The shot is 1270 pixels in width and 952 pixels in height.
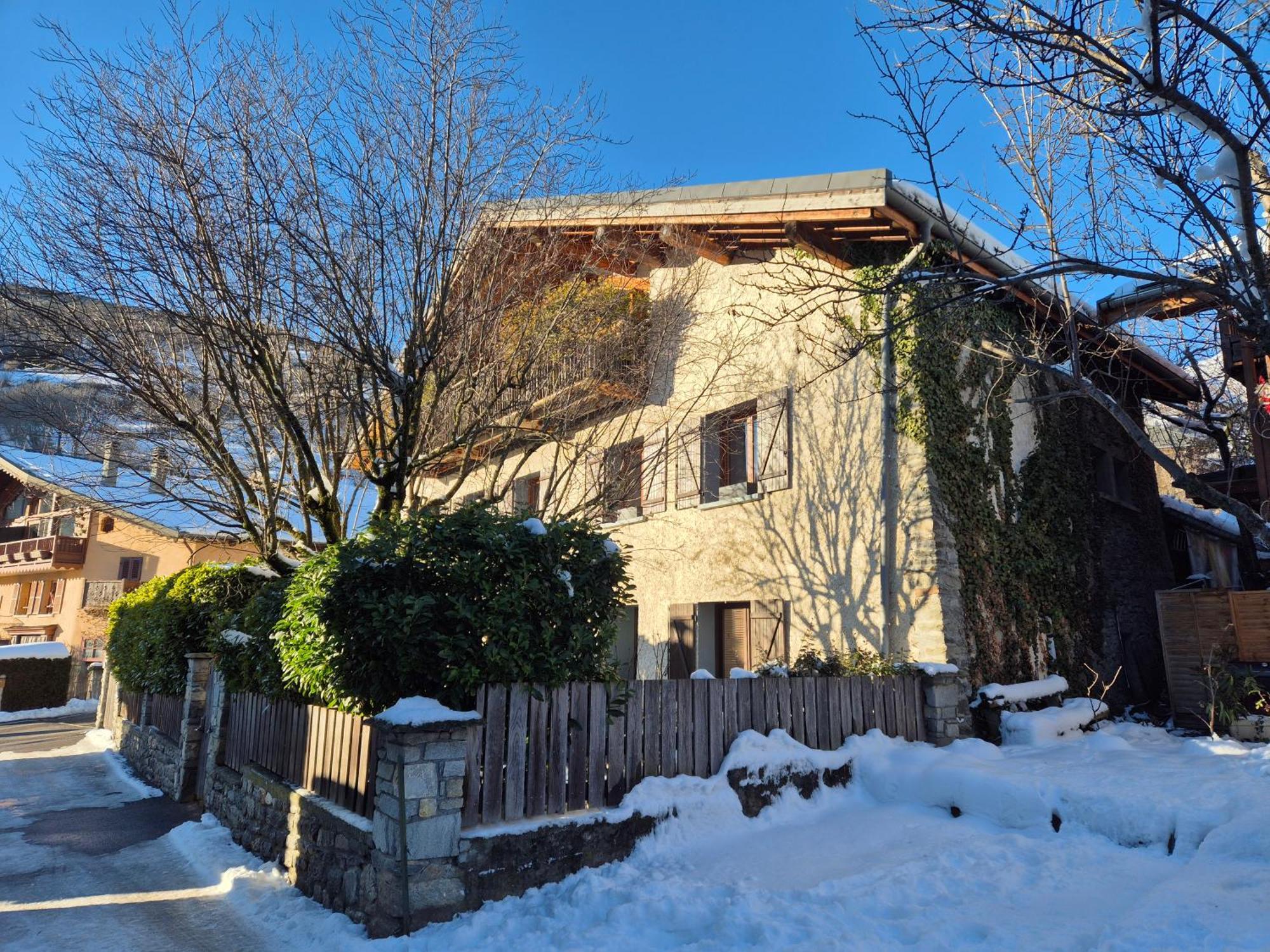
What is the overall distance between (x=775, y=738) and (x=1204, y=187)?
4736mm

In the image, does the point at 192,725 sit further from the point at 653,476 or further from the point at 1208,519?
the point at 1208,519

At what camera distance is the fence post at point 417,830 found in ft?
15.0

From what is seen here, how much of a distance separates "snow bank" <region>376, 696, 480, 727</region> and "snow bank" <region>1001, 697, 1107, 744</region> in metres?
5.97

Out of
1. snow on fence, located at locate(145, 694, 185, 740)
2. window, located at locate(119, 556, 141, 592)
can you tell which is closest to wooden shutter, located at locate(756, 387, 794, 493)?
snow on fence, located at locate(145, 694, 185, 740)

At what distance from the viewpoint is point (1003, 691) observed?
8.46 m

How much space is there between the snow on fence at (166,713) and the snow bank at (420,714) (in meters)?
6.20

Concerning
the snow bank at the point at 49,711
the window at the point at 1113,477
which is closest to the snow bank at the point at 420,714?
the window at the point at 1113,477

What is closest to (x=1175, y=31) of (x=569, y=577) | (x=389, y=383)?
(x=569, y=577)

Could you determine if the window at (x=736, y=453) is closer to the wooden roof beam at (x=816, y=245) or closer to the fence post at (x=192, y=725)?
the wooden roof beam at (x=816, y=245)

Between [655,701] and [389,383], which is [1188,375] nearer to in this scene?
[655,701]

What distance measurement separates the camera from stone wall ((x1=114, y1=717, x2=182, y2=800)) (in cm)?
949

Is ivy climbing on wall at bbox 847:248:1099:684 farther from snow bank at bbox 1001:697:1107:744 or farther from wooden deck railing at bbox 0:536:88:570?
wooden deck railing at bbox 0:536:88:570

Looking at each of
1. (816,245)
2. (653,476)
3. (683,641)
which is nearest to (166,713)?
(683,641)

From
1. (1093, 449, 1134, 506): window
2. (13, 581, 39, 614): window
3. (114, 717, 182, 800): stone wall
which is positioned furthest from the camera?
(13, 581, 39, 614): window
